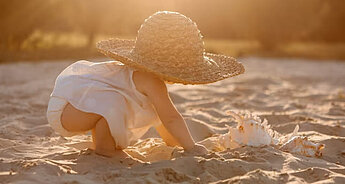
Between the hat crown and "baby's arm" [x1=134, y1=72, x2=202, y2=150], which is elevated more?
the hat crown

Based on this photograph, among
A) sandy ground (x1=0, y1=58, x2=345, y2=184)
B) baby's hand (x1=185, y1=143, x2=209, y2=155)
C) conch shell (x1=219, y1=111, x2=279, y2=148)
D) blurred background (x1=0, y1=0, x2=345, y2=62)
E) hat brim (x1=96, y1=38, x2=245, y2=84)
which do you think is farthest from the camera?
blurred background (x1=0, y1=0, x2=345, y2=62)

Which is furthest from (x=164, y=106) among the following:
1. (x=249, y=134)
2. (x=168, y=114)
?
(x=249, y=134)

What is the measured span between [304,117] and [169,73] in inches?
77.3

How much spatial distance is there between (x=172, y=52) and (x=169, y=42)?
63 mm

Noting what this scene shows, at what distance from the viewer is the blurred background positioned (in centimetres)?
993

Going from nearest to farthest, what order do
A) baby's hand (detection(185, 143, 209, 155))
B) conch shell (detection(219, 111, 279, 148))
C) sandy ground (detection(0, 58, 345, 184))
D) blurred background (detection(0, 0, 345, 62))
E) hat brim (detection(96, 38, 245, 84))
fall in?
sandy ground (detection(0, 58, 345, 184)), hat brim (detection(96, 38, 245, 84)), baby's hand (detection(185, 143, 209, 155)), conch shell (detection(219, 111, 279, 148)), blurred background (detection(0, 0, 345, 62))

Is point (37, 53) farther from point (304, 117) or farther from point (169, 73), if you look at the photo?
point (169, 73)

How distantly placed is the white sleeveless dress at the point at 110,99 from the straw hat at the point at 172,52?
13 cm

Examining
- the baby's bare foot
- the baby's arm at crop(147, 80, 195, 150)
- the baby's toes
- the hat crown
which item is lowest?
the baby's toes

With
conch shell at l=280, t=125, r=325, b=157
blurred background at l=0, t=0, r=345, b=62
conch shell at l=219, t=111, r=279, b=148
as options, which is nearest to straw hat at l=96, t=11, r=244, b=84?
conch shell at l=219, t=111, r=279, b=148

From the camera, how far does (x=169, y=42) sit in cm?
288

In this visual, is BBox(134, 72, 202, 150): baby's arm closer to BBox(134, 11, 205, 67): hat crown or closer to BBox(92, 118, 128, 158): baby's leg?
BBox(134, 11, 205, 67): hat crown

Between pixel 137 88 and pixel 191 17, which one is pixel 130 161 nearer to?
pixel 137 88

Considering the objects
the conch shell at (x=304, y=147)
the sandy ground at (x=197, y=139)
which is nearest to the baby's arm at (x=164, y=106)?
the sandy ground at (x=197, y=139)
